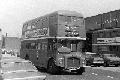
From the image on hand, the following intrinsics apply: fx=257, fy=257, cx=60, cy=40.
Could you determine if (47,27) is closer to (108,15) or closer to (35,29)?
(35,29)

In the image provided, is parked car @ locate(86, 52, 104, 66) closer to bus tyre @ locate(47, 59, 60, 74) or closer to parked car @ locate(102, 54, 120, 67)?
parked car @ locate(102, 54, 120, 67)

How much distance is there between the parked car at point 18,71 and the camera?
9.42 meters

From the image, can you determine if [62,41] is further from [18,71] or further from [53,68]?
[18,71]

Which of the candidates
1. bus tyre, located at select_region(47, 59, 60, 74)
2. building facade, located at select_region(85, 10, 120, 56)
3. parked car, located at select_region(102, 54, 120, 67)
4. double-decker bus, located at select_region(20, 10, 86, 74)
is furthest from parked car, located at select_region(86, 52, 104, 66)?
building facade, located at select_region(85, 10, 120, 56)

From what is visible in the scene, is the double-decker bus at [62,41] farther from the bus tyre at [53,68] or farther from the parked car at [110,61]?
the parked car at [110,61]

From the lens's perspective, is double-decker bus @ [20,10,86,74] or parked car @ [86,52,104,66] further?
parked car @ [86,52,104,66]

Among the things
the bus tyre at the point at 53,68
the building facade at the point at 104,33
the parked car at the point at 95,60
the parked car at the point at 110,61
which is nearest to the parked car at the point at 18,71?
the bus tyre at the point at 53,68

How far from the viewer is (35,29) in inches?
884

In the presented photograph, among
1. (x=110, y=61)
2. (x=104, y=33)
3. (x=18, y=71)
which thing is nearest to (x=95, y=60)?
(x=110, y=61)

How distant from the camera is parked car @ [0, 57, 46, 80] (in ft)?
30.9

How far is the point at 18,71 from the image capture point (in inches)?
396

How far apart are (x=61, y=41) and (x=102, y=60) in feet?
43.4

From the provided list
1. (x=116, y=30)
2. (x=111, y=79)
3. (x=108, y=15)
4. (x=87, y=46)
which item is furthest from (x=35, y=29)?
(x=87, y=46)

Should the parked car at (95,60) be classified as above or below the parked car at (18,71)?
below
